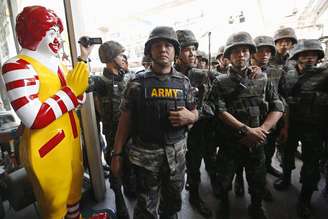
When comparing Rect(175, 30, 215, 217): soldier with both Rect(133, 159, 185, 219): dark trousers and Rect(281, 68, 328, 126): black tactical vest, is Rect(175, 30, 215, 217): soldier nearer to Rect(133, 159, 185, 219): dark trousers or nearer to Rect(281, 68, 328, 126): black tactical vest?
Rect(133, 159, 185, 219): dark trousers

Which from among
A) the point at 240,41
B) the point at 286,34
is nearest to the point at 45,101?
the point at 240,41

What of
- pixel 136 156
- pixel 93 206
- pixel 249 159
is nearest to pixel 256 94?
pixel 249 159

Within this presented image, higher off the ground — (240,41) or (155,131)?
(240,41)

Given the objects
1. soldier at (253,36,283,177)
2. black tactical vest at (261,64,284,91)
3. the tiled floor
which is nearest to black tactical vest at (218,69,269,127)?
soldier at (253,36,283,177)

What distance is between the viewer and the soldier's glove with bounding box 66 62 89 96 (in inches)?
42.5

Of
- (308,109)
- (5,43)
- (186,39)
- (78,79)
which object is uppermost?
(5,43)

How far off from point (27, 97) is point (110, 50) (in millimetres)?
1227

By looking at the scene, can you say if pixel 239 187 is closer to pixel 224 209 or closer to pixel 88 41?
pixel 224 209

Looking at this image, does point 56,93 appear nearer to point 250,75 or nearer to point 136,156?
point 136,156

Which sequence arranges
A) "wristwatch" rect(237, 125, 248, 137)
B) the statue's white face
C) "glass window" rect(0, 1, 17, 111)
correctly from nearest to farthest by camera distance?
1. the statue's white face
2. "wristwatch" rect(237, 125, 248, 137)
3. "glass window" rect(0, 1, 17, 111)

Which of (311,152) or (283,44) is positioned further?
(283,44)

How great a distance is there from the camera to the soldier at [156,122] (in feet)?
3.98

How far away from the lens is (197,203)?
6.35 feet

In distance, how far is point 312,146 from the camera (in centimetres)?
173
